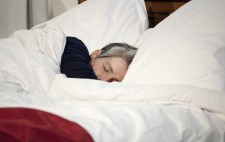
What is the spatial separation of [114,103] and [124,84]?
17cm

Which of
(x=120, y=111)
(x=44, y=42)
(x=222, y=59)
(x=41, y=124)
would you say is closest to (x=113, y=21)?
(x=44, y=42)

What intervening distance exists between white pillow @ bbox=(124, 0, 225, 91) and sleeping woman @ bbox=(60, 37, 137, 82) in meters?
0.06

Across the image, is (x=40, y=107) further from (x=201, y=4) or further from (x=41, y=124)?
(x=201, y=4)

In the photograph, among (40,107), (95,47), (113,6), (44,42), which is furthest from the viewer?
(113,6)

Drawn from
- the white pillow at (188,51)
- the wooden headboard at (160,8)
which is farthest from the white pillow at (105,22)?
the white pillow at (188,51)

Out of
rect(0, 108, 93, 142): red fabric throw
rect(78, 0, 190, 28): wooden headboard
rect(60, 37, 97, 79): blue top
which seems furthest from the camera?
rect(78, 0, 190, 28): wooden headboard

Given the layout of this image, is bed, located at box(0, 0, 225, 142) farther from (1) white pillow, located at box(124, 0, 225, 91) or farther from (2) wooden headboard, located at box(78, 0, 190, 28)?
(2) wooden headboard, located at box(78, 0, 190, 28)

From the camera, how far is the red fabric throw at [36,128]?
0.55 metres

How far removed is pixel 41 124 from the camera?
58 cm

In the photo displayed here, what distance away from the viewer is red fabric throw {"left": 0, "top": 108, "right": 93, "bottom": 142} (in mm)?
545

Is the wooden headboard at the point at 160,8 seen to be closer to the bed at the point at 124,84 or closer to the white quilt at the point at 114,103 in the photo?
the bed at the point at 124,84

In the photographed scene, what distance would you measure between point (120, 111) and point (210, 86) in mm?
359

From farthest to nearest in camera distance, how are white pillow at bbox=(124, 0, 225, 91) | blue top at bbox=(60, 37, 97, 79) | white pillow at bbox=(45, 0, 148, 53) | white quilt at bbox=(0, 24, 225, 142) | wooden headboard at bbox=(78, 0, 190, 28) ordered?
wooden headboard at bbox=(78, 0, 190, 28) → white pillow at bbox=(45, 0, 148, 53) → blue top at bbox=(60, 37, 97, 79) → white pillow at bbox=(124, 0, 225, 91) → white quilt at bbox=(0, 24, 225, 142)

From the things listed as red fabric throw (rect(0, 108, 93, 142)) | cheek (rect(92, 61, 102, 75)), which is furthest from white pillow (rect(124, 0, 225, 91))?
red fabric throw (rect(0, 108, 93, 142))
